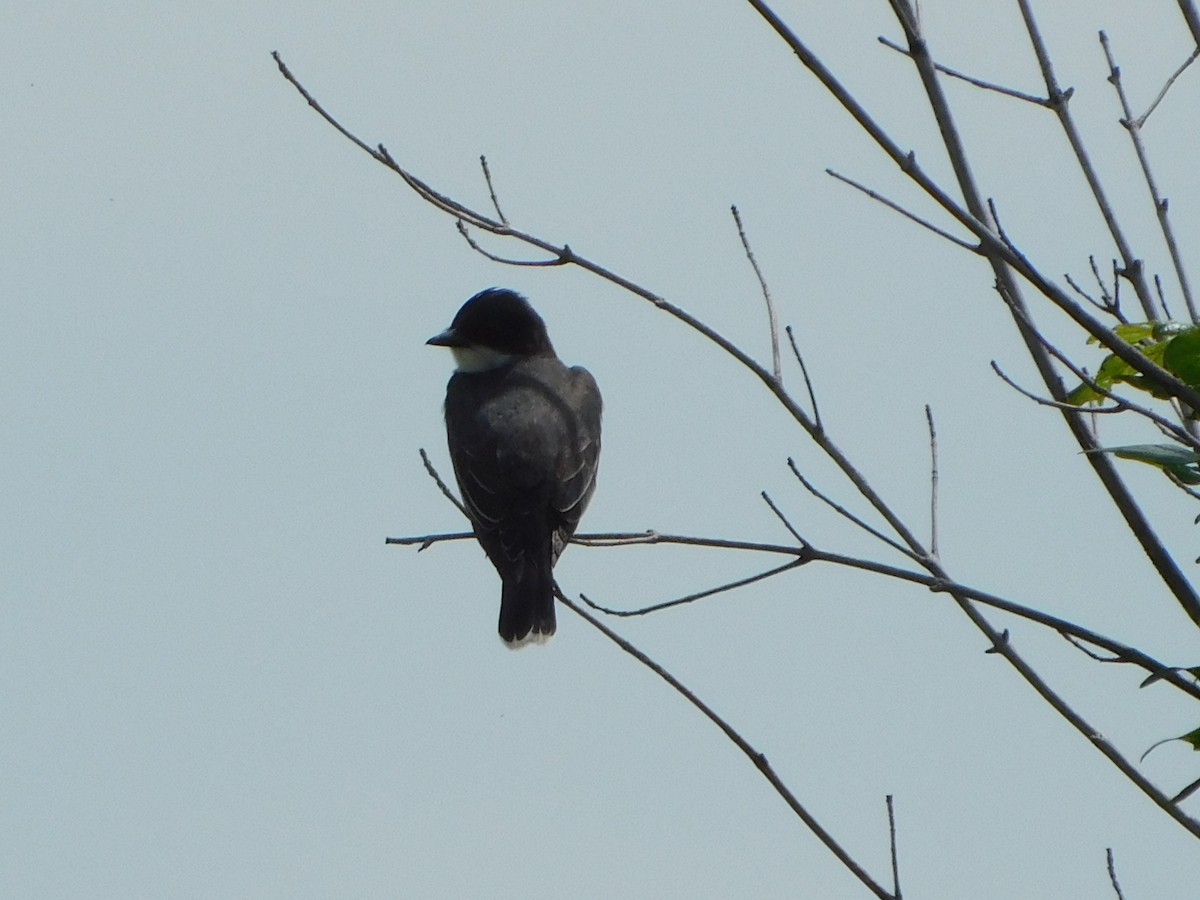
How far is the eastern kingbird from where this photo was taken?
782 centimetres

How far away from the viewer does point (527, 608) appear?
7.77m

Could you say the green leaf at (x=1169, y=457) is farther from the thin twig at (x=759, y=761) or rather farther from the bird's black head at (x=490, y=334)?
the bird's black head at (x=490, y=334)

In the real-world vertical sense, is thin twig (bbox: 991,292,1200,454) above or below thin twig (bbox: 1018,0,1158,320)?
below

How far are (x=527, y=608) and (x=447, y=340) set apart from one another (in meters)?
2.06

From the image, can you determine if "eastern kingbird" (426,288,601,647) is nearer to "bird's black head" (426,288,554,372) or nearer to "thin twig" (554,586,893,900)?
"bird's black head" (426,288,554,372)

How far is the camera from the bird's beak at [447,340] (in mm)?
9266

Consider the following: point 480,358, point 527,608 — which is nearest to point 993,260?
point 527,608

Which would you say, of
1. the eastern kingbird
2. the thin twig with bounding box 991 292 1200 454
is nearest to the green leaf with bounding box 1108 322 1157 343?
the thin twig with bounding box 991 292 1200 454

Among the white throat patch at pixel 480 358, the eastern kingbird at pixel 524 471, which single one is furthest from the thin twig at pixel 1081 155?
the white throat patch at pixel 480 358

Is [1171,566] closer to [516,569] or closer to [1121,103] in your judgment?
[1121,103]

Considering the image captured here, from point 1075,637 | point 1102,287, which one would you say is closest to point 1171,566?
point 1075,637

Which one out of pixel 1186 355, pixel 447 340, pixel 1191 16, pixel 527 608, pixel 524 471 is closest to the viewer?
pixel 1186 355

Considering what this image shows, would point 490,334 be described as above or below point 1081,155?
above

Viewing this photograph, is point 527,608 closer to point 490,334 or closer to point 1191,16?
point 490,334
